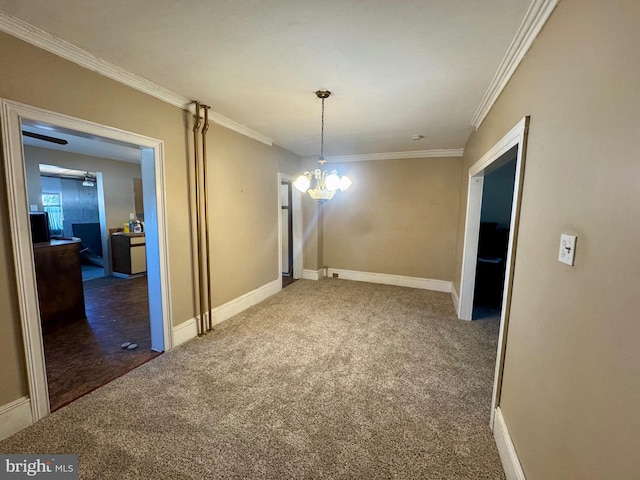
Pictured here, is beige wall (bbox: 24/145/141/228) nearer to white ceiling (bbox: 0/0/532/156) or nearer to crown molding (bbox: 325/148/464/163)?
white ceiling (bbox: 0/0/532/156)

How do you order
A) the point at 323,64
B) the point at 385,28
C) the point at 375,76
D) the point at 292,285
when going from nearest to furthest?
the point at 385,28
the point at 323,64
the point at 375,76
the point at 292,285

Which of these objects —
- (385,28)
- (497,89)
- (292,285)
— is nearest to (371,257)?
(292,285)

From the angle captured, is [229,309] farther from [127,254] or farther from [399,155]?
[399,155]

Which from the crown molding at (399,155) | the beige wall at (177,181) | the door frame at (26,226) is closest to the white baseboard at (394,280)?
the beige wall at (177,181)

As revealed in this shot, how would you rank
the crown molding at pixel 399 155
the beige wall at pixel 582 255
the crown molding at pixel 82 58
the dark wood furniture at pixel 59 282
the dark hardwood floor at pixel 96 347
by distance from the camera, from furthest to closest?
the crown molding at pixel 399 155 < the dark wood furniture at pixel 59 282 < the dark hardwood floor at pixel 96 347 < the crown molding at pixel 82 58 < the beige wall at pixel 582 255

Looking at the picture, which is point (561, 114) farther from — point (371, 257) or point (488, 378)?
point (371, 257)

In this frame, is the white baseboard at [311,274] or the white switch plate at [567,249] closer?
the white switch plate at [567,249]

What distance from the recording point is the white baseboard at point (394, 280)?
187 inches

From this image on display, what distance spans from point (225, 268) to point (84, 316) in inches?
77.1

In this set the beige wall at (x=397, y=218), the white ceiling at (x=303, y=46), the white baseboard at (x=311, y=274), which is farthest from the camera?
the white baseboard at (x=311, y=274)

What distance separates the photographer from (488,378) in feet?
7.48

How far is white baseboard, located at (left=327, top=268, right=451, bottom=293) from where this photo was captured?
4.74m

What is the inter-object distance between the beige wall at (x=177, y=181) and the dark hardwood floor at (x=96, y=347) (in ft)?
1.42

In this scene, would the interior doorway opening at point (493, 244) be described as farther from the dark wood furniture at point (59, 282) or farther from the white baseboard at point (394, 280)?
the dark wood furniture at point (59, 282)
